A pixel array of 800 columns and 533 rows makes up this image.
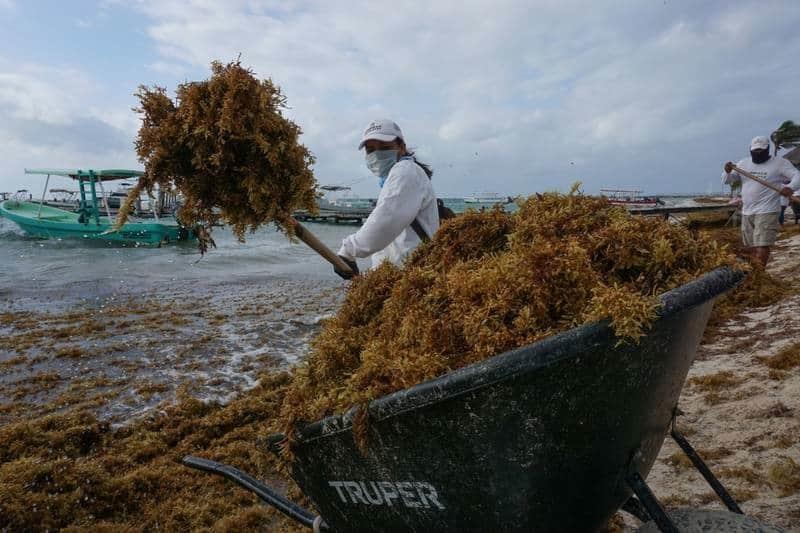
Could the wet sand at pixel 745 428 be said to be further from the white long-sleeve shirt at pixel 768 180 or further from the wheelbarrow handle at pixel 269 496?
the white long-sleeve shirt at pixel 768 180

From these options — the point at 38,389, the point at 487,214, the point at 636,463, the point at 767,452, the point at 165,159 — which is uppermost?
the point at 165,159

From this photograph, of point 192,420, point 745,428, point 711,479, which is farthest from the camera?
point 192,420

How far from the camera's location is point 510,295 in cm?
161

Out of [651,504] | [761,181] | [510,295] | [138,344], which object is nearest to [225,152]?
[510,295]

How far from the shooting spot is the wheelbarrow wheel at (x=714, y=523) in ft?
5.23

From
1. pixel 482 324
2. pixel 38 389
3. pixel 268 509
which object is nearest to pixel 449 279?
pixel 482 324

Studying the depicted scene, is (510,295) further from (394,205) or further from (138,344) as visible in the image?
(138,344)

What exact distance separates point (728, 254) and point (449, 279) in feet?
3.13

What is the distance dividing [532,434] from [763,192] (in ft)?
27.6

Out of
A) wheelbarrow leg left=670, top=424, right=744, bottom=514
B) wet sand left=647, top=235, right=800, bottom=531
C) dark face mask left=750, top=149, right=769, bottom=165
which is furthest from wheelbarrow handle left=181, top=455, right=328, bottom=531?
dark face mask left=750, top=149, right=769, bottom=165

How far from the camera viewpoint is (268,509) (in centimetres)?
358

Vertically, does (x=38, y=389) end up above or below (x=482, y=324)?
below

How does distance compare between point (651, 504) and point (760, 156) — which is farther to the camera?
point (760, 156)

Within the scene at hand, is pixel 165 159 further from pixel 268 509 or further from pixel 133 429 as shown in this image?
pixel 133 429
